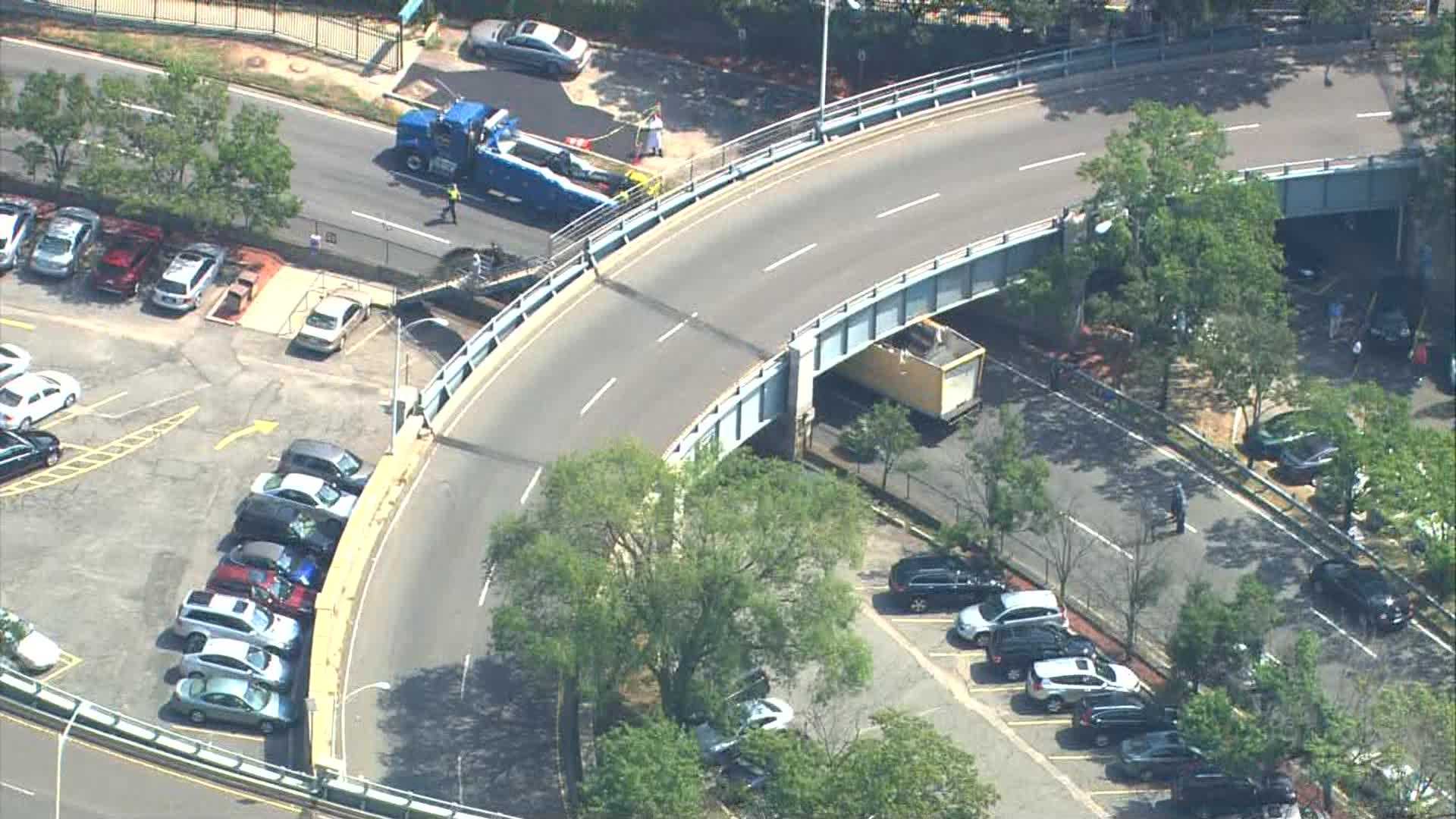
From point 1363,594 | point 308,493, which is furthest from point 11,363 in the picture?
point 1363,594

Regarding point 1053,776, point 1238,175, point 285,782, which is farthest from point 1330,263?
point 285,782

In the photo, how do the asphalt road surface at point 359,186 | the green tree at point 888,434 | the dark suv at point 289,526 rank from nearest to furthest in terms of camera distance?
the dark suv at point 289,526, the green tree at point 888,434, the asphalt road surface at point 359,186

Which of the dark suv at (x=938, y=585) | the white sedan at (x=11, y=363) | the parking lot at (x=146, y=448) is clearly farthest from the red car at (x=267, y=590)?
the dark suv at (x=938, y=585)

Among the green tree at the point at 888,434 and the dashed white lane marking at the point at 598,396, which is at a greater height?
the dashed white lane marking at the point at 598,396

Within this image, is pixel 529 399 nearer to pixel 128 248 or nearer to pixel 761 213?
pixel 761 213

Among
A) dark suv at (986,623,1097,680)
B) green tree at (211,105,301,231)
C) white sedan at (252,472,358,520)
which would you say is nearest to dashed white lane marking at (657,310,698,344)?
white sedan at (252,472,358,520)

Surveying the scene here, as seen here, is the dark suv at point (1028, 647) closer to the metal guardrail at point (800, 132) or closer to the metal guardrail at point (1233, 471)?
the metal guardrail at point (1233, 471)
